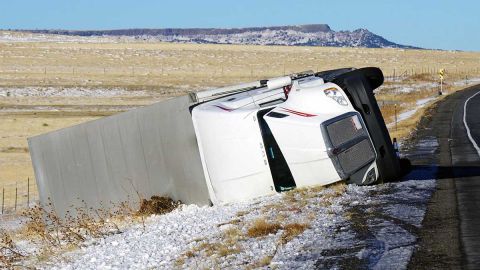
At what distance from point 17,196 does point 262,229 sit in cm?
1900

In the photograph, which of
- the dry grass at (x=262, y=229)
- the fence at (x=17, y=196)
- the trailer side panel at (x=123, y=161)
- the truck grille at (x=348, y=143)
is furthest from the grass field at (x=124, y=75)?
the dry grass at (x=262, y=229)

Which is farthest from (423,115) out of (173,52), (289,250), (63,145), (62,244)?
(173,52)

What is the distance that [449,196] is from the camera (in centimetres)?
1275

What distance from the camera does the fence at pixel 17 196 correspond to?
2577 centimetres

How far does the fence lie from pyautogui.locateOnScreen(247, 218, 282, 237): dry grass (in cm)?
1546

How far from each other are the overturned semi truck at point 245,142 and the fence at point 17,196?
1003 cm

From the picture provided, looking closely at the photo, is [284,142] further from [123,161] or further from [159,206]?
[123,161]

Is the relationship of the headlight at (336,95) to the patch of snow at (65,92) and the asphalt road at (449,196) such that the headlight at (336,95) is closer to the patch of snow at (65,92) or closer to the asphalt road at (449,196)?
the asphalt road at (449,196)

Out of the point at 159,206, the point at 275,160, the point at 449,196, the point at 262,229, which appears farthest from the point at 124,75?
the point at 262,229

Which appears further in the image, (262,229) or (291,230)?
(262,229)

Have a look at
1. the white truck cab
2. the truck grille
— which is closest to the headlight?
the white truck cab

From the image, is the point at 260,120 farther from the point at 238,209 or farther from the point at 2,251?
the point at 2,251

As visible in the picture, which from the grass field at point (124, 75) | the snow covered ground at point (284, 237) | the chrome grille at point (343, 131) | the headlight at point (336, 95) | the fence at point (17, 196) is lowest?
the grass field at point (124, 75)

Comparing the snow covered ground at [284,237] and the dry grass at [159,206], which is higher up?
the snow covered ground at [284,237]
